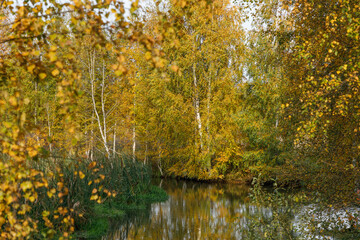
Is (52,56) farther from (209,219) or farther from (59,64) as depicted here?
(209,219)

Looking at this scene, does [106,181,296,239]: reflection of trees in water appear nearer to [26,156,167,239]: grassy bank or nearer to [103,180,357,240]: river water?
[103,180,357,240]: river water

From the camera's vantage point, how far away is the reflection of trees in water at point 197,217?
31.4 feet

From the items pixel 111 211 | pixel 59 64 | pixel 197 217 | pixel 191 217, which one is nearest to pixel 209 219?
pixel 197 217

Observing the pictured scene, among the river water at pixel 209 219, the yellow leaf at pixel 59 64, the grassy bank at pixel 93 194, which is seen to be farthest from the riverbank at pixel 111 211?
the yellow leaf at pixel 59 64

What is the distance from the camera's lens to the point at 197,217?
11.9 meters

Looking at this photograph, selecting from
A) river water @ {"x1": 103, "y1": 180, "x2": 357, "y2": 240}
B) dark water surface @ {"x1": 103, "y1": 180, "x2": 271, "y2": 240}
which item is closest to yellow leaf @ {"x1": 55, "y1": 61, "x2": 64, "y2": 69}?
river water @ {"x1": 103, "y1": 180, "x2": 357, "y2": 240}

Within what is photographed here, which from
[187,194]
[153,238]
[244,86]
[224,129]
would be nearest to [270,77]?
[244,86]

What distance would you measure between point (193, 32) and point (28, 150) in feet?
60.5

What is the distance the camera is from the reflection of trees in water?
9570 millimetres

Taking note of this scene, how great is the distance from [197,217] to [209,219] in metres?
0.46

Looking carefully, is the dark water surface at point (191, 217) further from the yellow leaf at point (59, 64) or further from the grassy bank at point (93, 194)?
the yellow leaf at point (59, 64)

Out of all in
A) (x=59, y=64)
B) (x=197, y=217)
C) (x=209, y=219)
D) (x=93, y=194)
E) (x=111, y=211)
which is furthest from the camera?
(x=197, y=217)

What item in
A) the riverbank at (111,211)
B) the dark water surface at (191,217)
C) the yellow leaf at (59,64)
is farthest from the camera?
the dark water surface at (191,217)

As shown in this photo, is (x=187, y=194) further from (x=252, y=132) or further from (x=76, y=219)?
(x=76, y=219)
